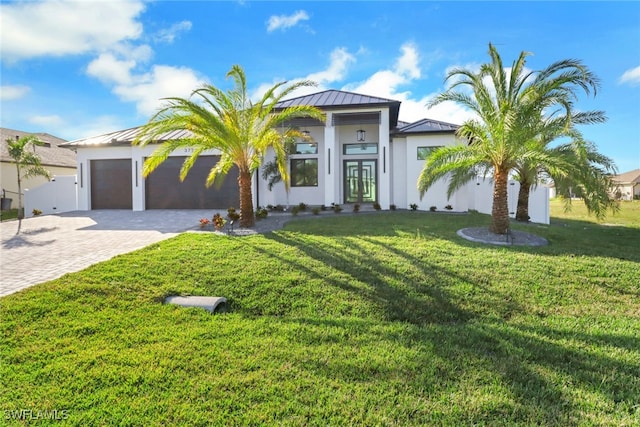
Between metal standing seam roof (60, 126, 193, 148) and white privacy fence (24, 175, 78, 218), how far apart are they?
94.7 inches

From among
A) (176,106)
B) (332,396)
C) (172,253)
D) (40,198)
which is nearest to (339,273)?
(332,396)

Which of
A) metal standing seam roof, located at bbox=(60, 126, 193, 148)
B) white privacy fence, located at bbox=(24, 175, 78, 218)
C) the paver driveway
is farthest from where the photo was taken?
white privacy fence, located at bbox=(24, 175, 78, 218)

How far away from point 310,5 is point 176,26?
4.53 metres

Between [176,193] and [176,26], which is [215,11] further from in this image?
[176,193]

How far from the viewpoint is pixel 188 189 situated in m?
18.6

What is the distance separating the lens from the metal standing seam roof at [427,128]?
55.1 feet

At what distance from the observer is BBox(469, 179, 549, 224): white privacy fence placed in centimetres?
1638

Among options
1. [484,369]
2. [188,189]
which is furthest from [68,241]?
[484,369]

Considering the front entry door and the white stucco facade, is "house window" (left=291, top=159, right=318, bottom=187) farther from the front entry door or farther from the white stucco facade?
the front entry door

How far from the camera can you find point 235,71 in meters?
10.9

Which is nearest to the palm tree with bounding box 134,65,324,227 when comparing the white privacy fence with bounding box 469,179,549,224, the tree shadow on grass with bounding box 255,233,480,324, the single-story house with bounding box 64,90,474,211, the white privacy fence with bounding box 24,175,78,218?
the tree shadow on grass with bounding box 255,233,480,324

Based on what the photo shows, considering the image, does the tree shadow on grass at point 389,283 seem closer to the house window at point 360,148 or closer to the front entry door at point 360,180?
the front entry door at point 360,180

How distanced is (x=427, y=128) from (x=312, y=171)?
698 cm

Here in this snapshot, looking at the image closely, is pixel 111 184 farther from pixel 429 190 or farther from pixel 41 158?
pixel 429 190
